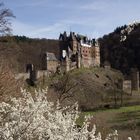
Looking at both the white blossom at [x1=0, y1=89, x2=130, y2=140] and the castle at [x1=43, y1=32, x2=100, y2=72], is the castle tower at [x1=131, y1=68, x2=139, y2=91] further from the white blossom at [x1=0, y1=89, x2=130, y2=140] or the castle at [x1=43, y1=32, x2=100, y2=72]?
the white blossom at [x1=0, y1=89, x2=130, y2=140]

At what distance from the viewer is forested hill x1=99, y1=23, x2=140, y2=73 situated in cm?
15262

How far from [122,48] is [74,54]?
45327mm

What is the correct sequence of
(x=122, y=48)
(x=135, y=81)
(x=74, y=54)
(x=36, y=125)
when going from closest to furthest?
(x=36, y=125) < (x=74, y=54) < (x=135, y=81) < (x=122, y=48)

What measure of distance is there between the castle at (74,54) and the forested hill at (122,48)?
18562 mm

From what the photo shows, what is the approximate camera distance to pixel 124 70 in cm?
15050

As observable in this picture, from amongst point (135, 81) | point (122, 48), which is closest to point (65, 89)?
point (135, 81)

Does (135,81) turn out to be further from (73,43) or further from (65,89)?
(65,89)


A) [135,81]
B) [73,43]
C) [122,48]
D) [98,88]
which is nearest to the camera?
[98,88]

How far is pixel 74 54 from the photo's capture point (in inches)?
4660

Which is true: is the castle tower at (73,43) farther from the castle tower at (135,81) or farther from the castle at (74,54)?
the castle tower at (135,81)

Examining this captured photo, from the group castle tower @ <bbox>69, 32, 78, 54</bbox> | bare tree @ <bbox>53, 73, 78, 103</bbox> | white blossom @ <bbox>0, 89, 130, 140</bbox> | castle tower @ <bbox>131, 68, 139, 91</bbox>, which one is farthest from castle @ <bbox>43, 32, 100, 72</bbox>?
white blossom @ <bbox>0, 89, 130, 140</bbox>

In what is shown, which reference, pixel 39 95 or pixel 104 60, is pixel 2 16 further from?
pixel 104 60

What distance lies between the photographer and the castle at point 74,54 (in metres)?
106

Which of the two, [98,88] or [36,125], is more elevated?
[36,125]
